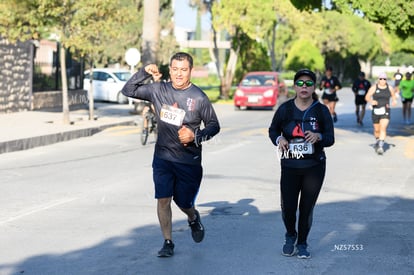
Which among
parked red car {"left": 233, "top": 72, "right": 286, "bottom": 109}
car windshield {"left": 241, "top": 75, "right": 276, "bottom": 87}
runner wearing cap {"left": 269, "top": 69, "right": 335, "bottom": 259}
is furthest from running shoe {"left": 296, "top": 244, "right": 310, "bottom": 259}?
car windshield {"left": 241, "top": 75, "right": 276, "bottom": 87}

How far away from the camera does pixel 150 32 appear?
1267 inches

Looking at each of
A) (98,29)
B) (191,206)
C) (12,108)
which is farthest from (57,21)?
(191,206)

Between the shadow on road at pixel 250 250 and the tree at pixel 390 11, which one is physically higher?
the tree at pixel 390 11

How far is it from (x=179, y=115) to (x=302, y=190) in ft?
4.18

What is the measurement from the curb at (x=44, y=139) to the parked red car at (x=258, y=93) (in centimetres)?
1297

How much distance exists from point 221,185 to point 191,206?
5107 millimetres

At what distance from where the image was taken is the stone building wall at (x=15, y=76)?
2931 cm

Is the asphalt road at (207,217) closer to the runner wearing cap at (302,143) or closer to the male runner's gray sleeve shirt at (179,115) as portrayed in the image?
the runner wearing cap at (302,143)

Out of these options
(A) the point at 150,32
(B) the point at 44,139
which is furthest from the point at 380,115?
(A) the point at 150,32

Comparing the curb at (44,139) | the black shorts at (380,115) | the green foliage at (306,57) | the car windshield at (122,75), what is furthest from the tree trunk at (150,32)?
the green foliage at (306,57)

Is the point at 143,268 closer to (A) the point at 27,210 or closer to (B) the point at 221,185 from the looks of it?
(A) the point at 27,210

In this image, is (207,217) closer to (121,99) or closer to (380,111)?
(380,111)

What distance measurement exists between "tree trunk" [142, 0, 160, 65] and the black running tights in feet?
79.7

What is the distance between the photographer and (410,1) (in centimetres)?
2064
